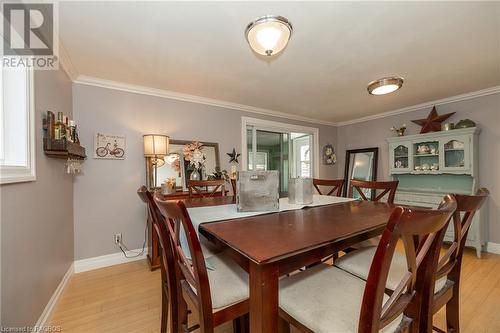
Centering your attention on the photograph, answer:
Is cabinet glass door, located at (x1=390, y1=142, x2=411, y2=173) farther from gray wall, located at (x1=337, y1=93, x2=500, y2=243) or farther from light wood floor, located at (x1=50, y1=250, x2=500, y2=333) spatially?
light wood floor, located at (x1=50, y1=250, x2=500, y2=333)

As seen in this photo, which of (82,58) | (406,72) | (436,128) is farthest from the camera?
(436,128)

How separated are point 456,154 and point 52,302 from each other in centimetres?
492

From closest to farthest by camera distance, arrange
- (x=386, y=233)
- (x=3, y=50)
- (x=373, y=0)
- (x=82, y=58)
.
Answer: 1. (x=386, y=233)
2. (x=3, y=50)
3. (x=373, y=0)
4. (x=82, y=58)

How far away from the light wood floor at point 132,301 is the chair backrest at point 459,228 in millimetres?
835

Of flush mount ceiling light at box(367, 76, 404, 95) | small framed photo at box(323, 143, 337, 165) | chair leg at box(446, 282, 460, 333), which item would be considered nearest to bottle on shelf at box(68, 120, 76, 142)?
flush mount ceiling light at box(367, 76, 404, 95)

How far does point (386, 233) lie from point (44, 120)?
231cm

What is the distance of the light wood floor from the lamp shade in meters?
1.33

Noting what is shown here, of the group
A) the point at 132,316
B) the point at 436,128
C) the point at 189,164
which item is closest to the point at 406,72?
the point at 436,128

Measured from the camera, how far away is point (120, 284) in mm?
2070

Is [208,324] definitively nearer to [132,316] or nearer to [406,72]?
[132,316]

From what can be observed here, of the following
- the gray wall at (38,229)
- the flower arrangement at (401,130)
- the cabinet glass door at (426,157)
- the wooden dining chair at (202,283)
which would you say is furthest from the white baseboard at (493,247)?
the gray wall at (38,229)

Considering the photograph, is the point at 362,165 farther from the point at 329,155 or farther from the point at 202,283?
the point at 202,283

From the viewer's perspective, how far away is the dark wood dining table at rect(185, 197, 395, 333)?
2.41 ft

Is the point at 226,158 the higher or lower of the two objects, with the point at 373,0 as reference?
lower
